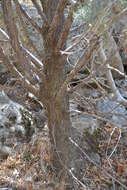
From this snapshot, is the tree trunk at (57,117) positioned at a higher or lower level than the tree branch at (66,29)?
lower

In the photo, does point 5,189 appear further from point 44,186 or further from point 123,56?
point 123,56

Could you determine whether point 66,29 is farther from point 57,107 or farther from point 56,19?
point 57,107

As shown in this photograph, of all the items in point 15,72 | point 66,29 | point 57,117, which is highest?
point 66,29

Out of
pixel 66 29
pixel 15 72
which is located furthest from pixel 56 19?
pixel 15 72

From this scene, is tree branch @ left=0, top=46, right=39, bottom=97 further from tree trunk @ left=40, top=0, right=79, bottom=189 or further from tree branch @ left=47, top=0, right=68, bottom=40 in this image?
tree branch @ left=47, top=0, right=68, bottom=40

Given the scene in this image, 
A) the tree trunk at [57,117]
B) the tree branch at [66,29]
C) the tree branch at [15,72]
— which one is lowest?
the tree trunk at [57,117]

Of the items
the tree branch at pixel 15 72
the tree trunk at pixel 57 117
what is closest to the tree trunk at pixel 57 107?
the tree trunk at pixel 57 117

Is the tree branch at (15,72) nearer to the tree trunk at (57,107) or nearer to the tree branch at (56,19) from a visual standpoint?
the tree trunk at (57,107)

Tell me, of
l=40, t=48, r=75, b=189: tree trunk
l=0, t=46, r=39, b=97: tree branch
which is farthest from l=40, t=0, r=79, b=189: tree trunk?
l=0, t=46, r=39, b=97: tree branch

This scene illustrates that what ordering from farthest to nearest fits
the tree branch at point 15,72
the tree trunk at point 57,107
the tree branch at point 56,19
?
the tree trunk at point 57,107 → the tree branch at point 15,72 → the tree branch at point 56,19

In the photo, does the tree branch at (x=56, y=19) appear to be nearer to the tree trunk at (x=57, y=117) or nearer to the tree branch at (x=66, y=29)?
the tree branch at (x=66, y=29)

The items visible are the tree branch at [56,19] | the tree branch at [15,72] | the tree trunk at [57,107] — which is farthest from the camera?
the tree trunk at [57,107]

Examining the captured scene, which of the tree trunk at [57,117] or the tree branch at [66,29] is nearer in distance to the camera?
the tree branch at [66,29]

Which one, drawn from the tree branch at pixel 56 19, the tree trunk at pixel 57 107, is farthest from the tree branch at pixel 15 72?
the tree branch at pixel 56 19
